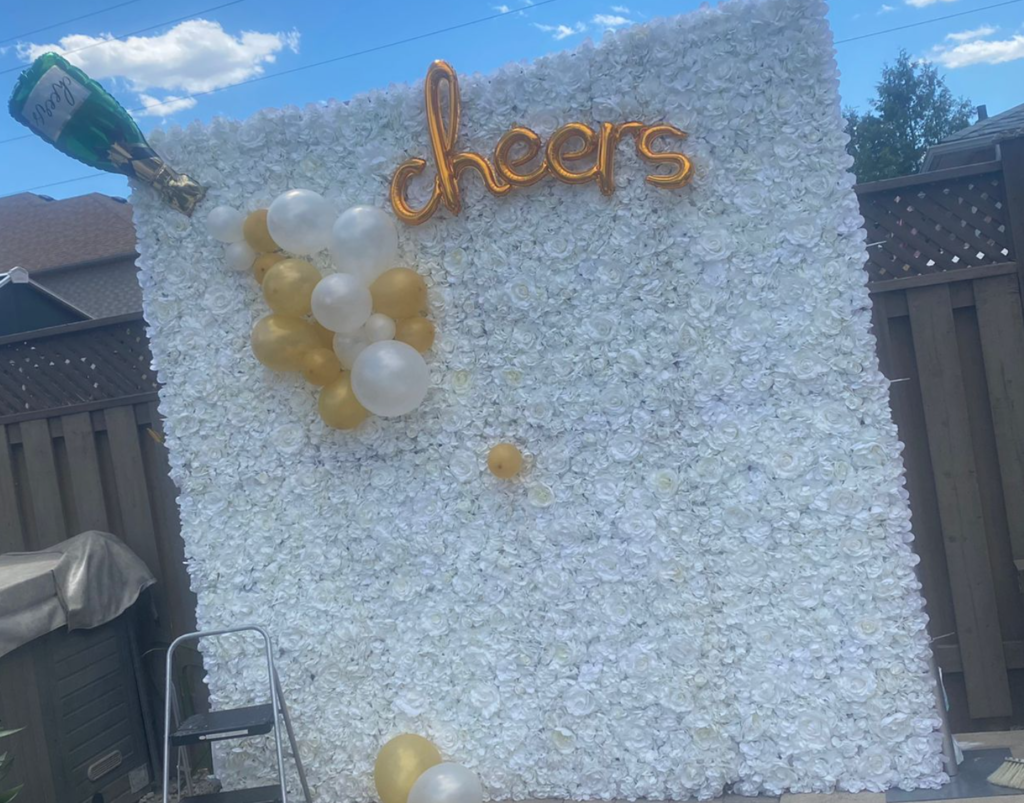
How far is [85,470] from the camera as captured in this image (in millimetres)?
4484

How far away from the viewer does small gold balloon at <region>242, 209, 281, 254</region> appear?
3.39 m

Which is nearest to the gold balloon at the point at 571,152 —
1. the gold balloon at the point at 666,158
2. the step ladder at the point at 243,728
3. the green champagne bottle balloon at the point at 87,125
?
the gold balloon at the point at 666,158

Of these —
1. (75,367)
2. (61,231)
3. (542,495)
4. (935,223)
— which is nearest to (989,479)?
(935,223)

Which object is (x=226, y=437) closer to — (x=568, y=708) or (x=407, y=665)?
(x=407, y=665)

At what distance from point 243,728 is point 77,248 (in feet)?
53.2

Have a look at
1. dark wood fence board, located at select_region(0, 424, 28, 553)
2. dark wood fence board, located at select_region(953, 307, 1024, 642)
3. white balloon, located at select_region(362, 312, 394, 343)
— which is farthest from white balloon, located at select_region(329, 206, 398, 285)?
dark wood fence board, located at select_region(0, 424, 28, 553)

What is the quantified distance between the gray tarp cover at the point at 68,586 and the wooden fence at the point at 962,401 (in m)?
3.56

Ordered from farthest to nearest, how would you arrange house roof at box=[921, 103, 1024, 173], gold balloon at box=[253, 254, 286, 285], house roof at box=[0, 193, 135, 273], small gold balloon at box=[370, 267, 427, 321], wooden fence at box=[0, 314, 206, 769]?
house roof at box=[0, 193, 135, 273] < house roof at box=[921, 103, 1024, 173] < wooden fence at box=[0, 314, 206, 769] < gold balloon at box=[253, 254, 286, 285] < small gold balloon at box=[370, 267, 427, 321]

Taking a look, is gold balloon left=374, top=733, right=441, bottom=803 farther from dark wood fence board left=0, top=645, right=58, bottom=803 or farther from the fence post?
the fence post

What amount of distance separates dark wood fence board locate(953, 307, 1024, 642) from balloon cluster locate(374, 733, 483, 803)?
2.25 metres

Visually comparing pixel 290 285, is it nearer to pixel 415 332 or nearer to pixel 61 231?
pixel 415 332

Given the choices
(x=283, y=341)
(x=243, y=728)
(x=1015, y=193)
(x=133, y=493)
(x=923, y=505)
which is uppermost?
(x=1015, y=193)

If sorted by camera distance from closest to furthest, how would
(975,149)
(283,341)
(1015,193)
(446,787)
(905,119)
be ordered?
(446,787) → (283,341) → (1015,193) → (975,149) → (905,119)

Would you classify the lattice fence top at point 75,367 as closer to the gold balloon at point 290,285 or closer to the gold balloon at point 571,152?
the gold balloon at point 290,285
